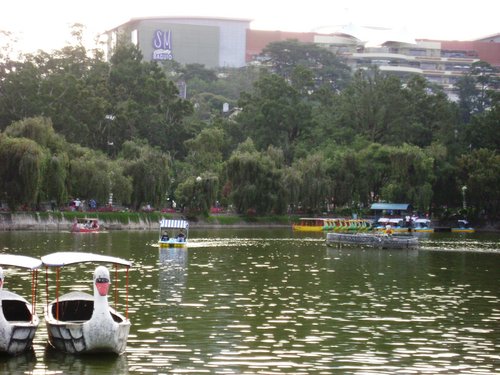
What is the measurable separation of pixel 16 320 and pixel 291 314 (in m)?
8.79

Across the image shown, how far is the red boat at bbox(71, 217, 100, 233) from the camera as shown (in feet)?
243

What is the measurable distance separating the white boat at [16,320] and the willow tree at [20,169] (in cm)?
4808

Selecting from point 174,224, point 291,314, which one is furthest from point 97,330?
point 174,224

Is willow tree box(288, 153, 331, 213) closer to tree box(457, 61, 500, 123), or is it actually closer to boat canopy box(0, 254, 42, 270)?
boat canopy box(0, 254, 42, 270)

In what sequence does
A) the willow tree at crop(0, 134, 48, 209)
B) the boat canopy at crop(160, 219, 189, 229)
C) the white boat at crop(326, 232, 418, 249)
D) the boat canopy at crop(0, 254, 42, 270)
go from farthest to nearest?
the willow tree at crop(0, 134, 48, 209) < the white boat at crop(326, 232, 418, 249) < the boat canopy at crop(160, 219, 189, 229) < the boat canopy at crop(0, 254, 42, 270)

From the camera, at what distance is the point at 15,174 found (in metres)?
72.2

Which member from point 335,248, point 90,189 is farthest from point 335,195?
point 335,248

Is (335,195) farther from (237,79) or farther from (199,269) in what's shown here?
(237,79)

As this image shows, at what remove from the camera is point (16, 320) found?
24125 millimetres

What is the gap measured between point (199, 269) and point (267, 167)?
49337mm

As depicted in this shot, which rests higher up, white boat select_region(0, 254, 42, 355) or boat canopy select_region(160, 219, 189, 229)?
boat canopy select_region(160, 219, 189, 229)

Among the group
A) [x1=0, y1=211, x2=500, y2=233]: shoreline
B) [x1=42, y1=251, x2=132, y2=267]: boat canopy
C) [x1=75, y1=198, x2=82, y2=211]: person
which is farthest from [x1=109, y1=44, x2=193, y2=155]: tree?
[x1=42, y1=251, x2=132, y2=267]: boat canopy

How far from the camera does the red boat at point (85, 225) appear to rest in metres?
74.1

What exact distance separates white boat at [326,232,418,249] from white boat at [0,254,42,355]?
4303 centimetres
